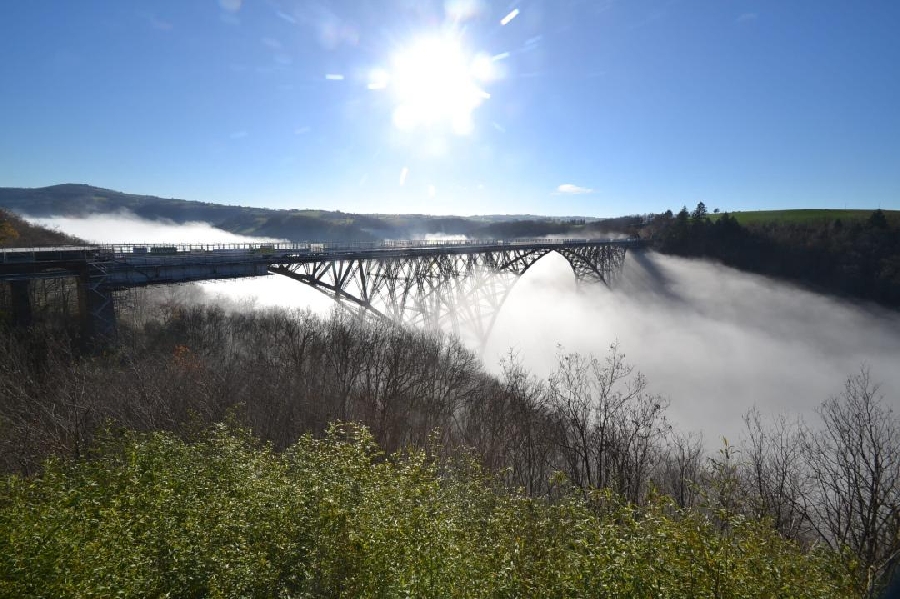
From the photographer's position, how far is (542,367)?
3891cm

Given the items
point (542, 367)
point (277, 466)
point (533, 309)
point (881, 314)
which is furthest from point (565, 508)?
point (881, 314)

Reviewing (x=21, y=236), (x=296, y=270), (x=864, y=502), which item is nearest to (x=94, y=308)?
(x=296, y=270)

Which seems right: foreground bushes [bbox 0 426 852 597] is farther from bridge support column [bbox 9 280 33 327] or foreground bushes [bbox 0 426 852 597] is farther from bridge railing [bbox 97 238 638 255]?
bridge support column [bbox 9 280 33 327]

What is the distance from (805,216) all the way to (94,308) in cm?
11166

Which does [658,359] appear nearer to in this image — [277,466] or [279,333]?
[279,333]

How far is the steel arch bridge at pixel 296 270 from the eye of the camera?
61.0 feet

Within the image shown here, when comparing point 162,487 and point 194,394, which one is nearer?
point 162,487

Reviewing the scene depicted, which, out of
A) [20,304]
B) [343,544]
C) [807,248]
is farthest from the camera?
[807,248]

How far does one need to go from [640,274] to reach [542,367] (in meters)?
39.4

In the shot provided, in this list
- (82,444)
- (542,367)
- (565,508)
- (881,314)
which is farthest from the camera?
(881,314)

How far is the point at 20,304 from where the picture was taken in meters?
20.1

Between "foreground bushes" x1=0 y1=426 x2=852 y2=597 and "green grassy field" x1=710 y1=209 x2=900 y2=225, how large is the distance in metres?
96.8

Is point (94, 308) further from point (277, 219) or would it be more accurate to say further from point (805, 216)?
point (277, 219)

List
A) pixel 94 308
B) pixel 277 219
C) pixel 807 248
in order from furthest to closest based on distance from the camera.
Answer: pixel 277 219, pixel 807 248, pixel 94 308
